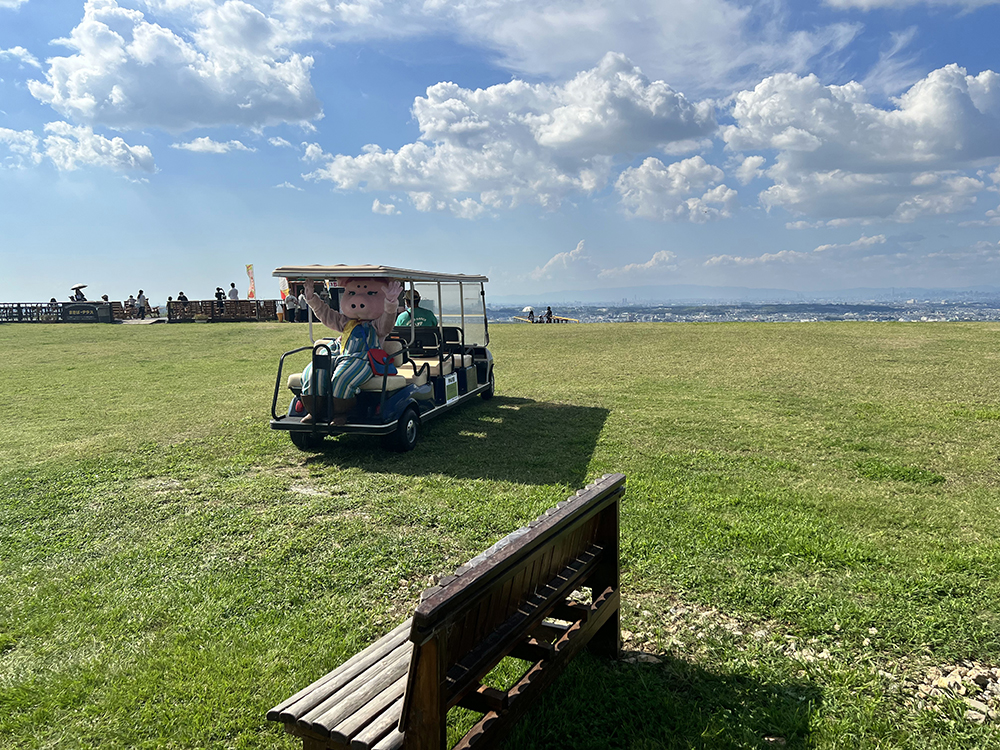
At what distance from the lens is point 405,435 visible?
8.30m

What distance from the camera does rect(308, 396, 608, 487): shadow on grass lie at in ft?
24.2

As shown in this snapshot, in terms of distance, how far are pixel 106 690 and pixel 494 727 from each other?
219cm

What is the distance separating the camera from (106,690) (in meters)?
3.36

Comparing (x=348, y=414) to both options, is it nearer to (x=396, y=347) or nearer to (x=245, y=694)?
(x=396, y=347)

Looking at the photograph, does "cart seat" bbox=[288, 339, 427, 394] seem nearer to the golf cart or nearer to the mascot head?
the golf cart

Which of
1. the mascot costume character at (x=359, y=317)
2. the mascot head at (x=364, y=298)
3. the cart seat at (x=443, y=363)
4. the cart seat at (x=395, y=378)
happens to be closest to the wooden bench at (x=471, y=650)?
the cart seat at (x=395, y=378)

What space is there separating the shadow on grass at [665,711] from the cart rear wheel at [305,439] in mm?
5784

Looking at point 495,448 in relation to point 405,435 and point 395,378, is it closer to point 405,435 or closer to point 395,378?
point 405,435

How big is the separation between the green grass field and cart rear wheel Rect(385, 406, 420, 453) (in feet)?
0.61

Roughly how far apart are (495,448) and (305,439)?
98.4 inches

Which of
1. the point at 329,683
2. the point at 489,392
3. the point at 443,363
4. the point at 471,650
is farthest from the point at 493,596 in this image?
the point at 489,392

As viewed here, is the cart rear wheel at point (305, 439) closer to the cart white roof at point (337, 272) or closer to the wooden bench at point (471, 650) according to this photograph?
the cart white roof at point (337, 272)

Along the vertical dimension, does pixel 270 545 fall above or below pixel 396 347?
below

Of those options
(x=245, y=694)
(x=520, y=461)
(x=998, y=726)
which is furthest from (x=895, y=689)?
(x=520, y=461)
